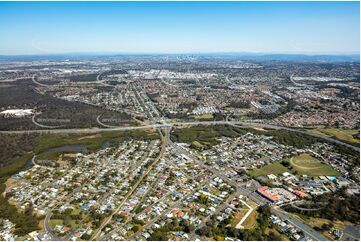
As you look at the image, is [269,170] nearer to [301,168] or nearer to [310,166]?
[301,168]

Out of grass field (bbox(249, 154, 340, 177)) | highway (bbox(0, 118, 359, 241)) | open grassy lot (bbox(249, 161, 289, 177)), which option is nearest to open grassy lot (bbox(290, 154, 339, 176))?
grass field (bbox(249, 154, 340, 177))

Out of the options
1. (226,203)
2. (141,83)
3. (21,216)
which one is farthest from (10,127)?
(141,83)

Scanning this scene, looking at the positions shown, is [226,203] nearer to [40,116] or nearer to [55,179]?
[55,179]

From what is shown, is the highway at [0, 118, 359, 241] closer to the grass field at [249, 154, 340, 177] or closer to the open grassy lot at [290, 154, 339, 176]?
the grass field at [249, 154, 340, 177]

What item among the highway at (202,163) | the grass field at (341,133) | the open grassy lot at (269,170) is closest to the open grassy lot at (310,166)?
the open grassy lot at (269,170)

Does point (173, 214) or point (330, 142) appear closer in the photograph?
point (173, 214)

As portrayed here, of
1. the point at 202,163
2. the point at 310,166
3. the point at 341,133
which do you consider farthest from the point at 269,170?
the point at 341,133

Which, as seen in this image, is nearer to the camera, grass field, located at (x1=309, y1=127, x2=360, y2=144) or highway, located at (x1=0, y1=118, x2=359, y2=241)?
highway, located at (x1=0, y1=118, x2=359, y2=241)
